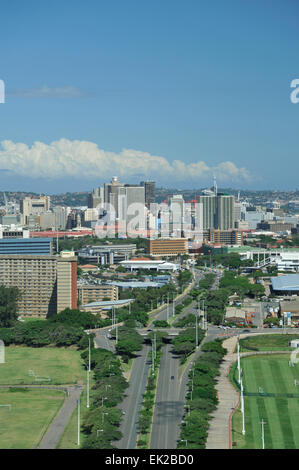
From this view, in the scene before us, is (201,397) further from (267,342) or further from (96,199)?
(96,199)

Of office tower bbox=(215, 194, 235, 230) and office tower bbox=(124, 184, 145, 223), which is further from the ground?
office tower bbox=(124, 184, 145, 223)

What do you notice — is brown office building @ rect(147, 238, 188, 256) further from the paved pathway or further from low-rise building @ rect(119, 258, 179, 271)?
the paved pathway

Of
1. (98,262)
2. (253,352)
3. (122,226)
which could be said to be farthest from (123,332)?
(122,226)

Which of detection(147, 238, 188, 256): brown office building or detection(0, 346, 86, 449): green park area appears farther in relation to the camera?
detection(147, 238, 188, 256): brown office building

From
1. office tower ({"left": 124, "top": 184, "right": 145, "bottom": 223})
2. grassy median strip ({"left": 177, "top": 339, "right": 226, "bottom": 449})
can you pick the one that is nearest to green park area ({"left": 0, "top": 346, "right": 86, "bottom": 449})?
grassy median strip ({"left": 177, "top": 339, "right": 226, "bottom": 449})

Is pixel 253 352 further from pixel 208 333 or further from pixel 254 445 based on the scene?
pixel 254 445

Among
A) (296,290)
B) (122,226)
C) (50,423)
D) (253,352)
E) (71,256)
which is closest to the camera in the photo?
(50,423)
